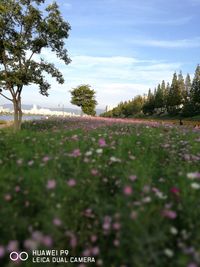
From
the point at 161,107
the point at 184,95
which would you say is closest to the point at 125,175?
the point at 184,95

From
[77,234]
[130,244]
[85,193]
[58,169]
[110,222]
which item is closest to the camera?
[130,244]

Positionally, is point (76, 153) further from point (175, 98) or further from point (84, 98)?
point (175, 98)

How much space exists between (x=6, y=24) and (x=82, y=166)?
73.6ft

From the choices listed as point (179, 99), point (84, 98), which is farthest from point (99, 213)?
point (179, 99)

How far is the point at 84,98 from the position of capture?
81.1 m

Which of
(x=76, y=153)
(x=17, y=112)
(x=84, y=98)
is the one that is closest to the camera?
(x=76, y=153)

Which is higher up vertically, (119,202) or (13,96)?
(13,96)

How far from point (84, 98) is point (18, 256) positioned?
78392 mm

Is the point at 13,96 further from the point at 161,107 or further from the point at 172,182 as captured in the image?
the point at 161,107

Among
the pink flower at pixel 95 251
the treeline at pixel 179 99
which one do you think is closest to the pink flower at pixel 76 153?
the pink flower at pixel 95 251

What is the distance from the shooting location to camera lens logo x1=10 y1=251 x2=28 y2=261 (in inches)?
129

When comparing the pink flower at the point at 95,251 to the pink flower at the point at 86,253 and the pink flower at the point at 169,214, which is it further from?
the pink flower at the point at 169,214

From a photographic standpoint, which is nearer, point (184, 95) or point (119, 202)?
point (119, 202)

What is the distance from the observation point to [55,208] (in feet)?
12.2
